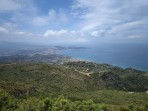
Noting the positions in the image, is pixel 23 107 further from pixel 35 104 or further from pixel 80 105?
pixel 80 105

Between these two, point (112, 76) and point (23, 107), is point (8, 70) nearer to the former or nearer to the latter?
point (112, 76)

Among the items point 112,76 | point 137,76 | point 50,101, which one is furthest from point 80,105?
point 137,76

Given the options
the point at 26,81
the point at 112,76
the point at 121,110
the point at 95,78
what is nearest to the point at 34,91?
the point at 26,81

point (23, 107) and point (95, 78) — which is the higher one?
point (23, 107)

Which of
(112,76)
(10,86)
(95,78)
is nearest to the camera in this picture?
(10,86)

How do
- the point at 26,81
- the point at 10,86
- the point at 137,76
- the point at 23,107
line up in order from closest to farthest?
the point at 23,107
the point at 10,86
the point at 26,81
the point at 137,76

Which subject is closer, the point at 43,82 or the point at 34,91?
the point at 34,91
